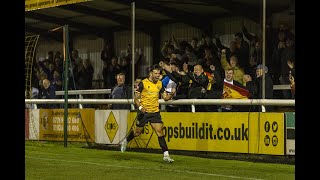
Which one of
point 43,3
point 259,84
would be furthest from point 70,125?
point 259,84

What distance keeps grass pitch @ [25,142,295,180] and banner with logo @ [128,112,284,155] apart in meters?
0.56

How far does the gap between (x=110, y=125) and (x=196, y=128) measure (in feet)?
11.8

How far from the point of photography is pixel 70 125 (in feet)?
75.1

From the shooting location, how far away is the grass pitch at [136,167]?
42.6 feet

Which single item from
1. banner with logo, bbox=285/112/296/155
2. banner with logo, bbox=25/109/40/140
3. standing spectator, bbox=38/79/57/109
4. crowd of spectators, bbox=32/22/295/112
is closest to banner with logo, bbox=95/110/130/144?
crowd of spectators, bbox=32/22/295/112

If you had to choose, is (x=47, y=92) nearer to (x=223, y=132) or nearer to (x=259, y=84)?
(x=223, y=132)

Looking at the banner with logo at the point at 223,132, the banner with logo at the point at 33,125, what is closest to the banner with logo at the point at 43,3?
the banner with logo at the point at 33,125

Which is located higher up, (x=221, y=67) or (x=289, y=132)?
(x=221, y=67)

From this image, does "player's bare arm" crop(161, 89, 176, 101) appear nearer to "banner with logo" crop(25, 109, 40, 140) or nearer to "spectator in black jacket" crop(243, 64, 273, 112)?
"spectator in black jacket" crop(243, 64, 273, 112)

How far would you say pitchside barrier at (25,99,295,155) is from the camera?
53.9 ft

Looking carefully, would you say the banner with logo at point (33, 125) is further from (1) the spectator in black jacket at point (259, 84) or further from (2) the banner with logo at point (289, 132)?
(2) the banner with logo at point (289, 132)

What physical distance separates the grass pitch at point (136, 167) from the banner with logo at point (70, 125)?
9.44 ft
